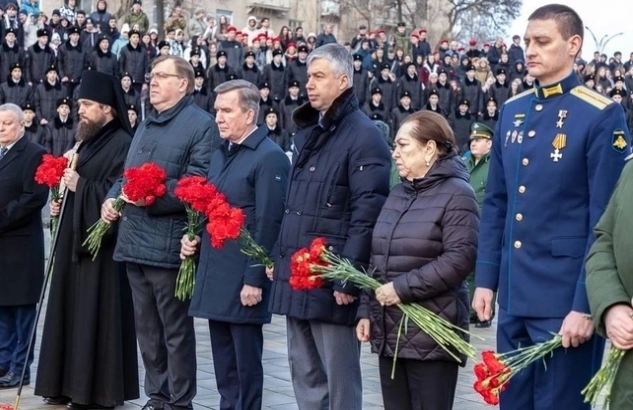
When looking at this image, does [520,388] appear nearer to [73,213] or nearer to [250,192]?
[250,192]

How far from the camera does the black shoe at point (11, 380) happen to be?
25.6ft

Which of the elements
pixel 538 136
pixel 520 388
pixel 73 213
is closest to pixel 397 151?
pixel 538 136

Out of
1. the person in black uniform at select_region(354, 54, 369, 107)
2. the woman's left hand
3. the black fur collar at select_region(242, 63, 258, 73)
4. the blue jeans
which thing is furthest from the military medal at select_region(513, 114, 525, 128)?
the person in black uniform at select_region(354, 54, 369, 107)

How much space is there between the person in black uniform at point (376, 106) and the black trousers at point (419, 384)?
2199 cm

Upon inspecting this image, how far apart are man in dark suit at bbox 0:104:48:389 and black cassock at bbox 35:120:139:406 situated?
79 centimetres

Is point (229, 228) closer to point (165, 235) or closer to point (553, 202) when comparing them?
point (165, 235)

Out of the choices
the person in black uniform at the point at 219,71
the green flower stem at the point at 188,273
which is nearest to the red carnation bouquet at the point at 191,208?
the green flower stem at the point at 188,273

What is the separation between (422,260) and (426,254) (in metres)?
0.03

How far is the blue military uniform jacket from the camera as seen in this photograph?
4.39m

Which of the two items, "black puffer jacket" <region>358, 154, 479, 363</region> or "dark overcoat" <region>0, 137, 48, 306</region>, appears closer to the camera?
Result: "black puffer jacket" <region>358, 154, 479, 363</region>

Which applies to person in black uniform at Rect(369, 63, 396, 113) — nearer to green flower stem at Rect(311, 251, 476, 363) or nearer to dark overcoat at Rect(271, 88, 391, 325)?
dark overcoat at Rect(271, 88, 391, 325)

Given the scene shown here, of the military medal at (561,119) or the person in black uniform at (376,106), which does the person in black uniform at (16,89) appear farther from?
the military medal at (561,119)

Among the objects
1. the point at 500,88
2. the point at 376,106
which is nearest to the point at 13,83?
the point at 376,106

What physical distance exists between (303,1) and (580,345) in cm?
4906
